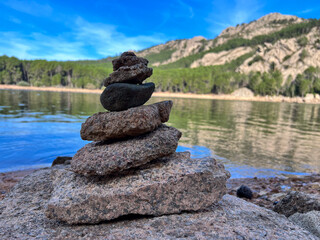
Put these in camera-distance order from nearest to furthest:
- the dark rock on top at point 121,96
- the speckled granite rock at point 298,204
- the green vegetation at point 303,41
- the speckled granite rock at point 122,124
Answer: the speckled granite rock at point 122,124
the dark rock on top at point 121,96
the speckled granite rock at point 298,204
the green vegetation at point 303,41

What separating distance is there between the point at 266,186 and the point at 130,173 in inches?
294

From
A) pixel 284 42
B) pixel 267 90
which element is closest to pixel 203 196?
pixel 267 90

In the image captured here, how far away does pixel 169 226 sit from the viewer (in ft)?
14.0

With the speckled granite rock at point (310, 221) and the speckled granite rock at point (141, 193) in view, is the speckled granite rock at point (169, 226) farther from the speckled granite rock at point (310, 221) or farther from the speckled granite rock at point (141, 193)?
the speckled granite rock at point (310, 221)

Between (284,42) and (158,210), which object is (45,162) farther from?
(284,42)

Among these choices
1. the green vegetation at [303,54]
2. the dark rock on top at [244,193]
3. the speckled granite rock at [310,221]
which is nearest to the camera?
the speckled granite rock at [310,221]

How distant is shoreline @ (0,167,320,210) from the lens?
860cm

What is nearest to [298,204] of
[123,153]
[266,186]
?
[266,186]

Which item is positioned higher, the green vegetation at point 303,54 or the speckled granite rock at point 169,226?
the green vegetation at point 303,54

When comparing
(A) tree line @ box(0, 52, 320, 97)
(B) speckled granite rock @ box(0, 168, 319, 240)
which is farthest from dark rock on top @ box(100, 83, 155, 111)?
(A) tree line @ box(0, 52, 320, 97)

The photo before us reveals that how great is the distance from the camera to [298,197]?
634cm

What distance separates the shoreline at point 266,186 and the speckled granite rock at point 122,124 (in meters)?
4.93

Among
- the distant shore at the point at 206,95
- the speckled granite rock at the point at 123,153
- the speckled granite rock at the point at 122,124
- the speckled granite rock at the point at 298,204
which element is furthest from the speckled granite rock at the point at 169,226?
the distant shore at the point at 206,95

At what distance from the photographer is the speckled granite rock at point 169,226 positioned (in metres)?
4.03
